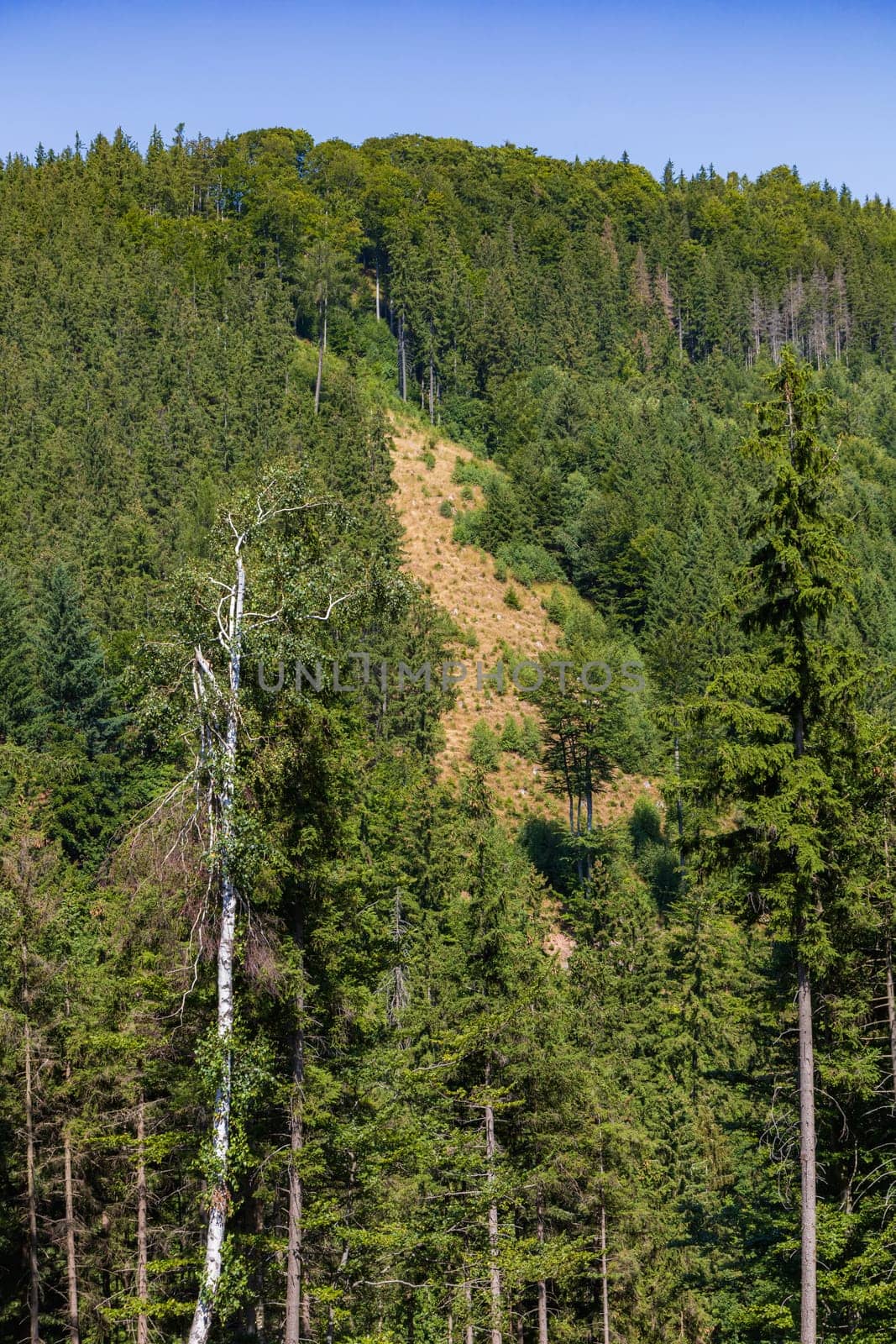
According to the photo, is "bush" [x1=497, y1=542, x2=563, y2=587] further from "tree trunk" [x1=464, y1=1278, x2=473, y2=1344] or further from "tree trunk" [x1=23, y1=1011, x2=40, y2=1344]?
"tree trunk" [x1=23, y1=1011, x2=40, y2=1344]

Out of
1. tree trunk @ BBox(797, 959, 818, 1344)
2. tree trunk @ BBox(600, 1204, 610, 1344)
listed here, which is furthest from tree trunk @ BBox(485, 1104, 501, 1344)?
tree trunk @ BBox(797, 959, 818, 1344)

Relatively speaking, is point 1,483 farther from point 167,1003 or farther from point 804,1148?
point 804,1148

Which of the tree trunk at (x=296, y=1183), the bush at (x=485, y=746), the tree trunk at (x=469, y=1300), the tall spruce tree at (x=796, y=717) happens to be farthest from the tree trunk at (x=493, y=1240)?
the bush at (x=485, y=746)

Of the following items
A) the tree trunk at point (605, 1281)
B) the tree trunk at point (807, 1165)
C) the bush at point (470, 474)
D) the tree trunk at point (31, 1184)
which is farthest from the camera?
the bush at point (470, 474)

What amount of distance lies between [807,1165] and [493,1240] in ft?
24.3

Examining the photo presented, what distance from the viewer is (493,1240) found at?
71.7 feet

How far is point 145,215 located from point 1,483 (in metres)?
56.4

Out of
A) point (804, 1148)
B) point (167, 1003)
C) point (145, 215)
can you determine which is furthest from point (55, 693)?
point (145, 215)

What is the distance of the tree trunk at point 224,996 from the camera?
14852 millimetres

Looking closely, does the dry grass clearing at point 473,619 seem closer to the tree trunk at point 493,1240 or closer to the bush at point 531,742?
the bush at point 531,742

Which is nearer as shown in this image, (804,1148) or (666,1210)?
(804,1148)

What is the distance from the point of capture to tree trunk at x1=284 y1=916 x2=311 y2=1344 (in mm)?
17391

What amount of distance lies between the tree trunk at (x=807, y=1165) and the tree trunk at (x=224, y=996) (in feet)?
24.9

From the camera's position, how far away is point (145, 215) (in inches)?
4616
